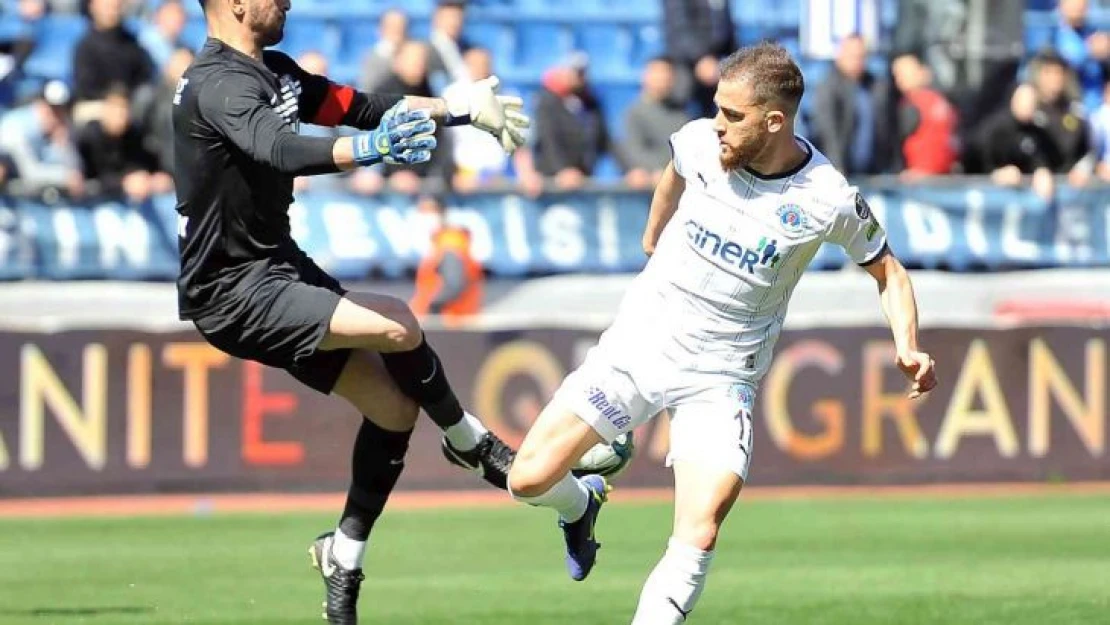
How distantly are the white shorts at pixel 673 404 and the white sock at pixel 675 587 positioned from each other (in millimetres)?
354

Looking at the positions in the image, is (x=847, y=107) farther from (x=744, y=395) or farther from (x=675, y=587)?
(x=675, y=587)

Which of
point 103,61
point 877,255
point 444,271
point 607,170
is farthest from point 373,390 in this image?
point 607,170

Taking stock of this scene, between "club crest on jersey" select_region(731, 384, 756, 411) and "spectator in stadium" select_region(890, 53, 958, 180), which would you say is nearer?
"club crest on jersey" select_region(731, 384, 756, 411)

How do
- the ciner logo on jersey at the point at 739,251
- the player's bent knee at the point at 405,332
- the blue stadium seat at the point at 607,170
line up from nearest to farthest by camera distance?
the ciner logo on jersey at the point at 739,251, the player's bent knee at the point at 405,332, the blue stadium seat at the point at 607,170

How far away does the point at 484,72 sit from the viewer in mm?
16562

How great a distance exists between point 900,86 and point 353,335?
35.8ft

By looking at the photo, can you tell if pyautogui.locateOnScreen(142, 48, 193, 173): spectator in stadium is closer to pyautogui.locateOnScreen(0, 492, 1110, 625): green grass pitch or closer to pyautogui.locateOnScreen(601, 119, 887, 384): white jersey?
pyautogui.locateOnScreen(0, 492, 1110, 625): green grass pitch

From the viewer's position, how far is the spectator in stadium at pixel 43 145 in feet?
52.6

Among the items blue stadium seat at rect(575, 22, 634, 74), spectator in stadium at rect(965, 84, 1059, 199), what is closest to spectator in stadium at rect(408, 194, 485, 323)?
blue stadium seat at rect(575, 22, 634, 74)

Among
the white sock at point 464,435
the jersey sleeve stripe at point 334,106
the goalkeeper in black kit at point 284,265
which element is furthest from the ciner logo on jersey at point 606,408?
the jersey sleeve stripe at point 334,106

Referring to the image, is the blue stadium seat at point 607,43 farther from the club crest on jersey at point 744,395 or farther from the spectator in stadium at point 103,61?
the club crest on jersey at point 744,395

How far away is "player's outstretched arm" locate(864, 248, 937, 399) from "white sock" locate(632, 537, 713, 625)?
0.96 metres

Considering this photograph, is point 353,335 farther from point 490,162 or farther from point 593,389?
point 490,162

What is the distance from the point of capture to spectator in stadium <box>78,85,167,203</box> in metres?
16.0
